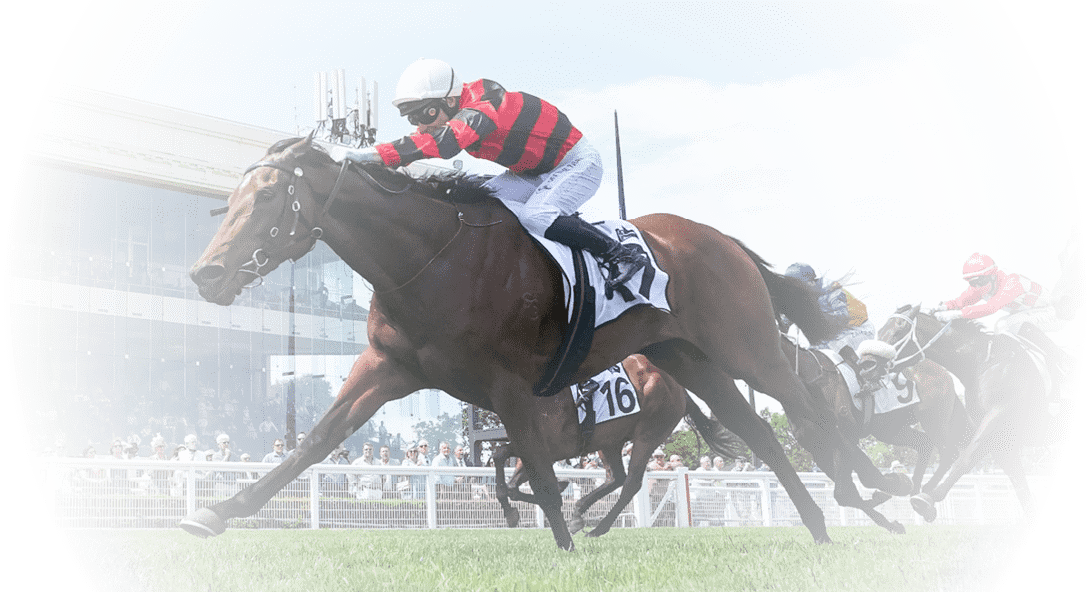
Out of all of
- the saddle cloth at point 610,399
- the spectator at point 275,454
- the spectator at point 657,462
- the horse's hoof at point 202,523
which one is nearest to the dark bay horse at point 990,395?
the spectator at point 275,454

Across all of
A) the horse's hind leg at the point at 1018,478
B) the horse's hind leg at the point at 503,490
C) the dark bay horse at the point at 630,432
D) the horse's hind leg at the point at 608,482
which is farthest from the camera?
the horse's hind leg at the point at 608,482

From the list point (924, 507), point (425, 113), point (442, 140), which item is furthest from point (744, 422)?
point (425, 113)

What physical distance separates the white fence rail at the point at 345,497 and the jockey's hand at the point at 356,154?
120 cm

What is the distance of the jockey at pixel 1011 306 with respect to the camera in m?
4.19

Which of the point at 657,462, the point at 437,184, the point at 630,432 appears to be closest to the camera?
the point at 437,184

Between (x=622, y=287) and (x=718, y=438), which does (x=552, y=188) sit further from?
(x=718, y=438)

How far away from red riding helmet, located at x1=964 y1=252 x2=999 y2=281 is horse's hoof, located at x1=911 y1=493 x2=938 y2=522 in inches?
45.2

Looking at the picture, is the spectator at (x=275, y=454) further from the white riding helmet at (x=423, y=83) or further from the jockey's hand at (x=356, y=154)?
the white riding helmet at (x=423, y=83)

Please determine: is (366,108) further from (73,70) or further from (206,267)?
(73,70)

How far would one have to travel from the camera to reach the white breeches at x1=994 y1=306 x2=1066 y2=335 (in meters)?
4.47

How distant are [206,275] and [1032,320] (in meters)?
3.46

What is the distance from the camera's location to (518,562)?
166 inches

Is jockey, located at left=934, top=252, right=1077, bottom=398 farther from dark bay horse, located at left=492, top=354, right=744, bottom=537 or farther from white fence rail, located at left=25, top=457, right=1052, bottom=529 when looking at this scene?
dark bay horse, located at left=492, top=354, right=744, bottom=537

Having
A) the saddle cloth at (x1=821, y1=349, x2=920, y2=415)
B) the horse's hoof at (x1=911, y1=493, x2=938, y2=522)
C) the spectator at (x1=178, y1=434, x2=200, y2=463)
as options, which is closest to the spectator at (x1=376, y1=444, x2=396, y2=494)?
the spectator at (x1=178, y1=434, x2=200, y2=463)
